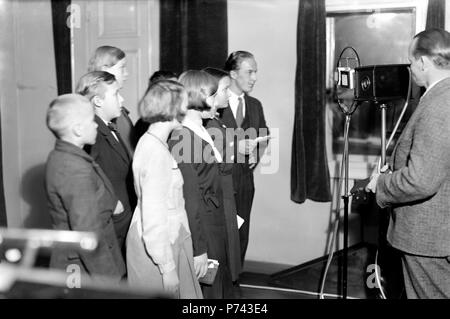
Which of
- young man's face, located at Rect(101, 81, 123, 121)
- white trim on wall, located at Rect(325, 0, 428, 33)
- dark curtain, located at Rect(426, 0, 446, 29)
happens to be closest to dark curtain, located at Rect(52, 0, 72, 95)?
young man's face, located at Rect(101, 81, 123, 121)

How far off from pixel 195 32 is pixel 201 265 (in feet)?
6.65

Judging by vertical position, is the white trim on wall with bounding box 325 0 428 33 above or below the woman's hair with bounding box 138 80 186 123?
above

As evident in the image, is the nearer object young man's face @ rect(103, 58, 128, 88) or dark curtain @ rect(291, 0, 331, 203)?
young man's face @ rect(103, 58, 128, 88)

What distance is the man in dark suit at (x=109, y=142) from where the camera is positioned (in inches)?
90.0

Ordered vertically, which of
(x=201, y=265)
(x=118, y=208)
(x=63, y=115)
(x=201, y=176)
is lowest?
(x=201, y=265)

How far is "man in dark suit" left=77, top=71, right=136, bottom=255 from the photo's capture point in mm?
2287

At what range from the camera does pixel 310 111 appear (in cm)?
366

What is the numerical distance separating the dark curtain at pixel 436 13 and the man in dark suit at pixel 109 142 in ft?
6.44

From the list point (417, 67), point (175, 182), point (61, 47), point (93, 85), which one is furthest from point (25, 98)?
point (417, 67)

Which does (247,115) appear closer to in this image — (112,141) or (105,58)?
(105,58)

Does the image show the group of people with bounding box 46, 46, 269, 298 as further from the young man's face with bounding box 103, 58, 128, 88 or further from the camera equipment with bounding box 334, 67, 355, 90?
the camera equipment with bounding box 334, 67, 355, 90

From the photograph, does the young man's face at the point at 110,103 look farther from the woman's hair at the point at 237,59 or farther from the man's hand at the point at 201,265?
the woman's hair at the point at 237,59

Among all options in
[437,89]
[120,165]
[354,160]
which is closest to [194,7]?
[354,160]

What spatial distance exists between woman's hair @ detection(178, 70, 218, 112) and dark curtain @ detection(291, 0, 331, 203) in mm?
1336
